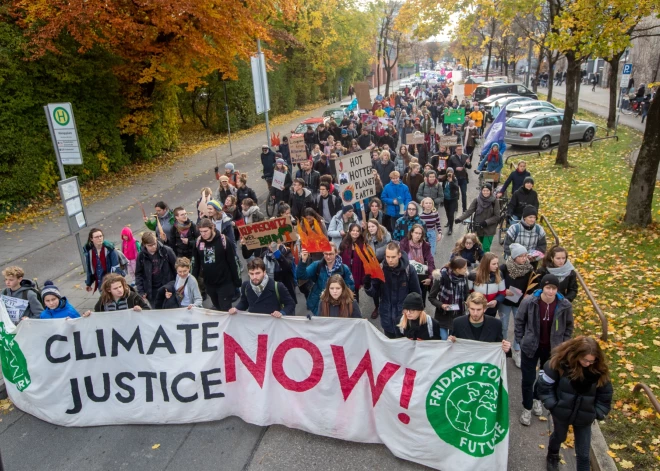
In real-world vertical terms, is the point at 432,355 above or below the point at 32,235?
above

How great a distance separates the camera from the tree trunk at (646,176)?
32.9ft

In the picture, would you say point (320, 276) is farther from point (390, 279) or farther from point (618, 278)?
point (618, 278)

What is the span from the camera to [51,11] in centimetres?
1370

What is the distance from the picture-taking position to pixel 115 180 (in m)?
18.2

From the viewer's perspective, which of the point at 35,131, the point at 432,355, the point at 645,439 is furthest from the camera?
the point at 35,131

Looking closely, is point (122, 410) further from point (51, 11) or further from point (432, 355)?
point (51, 11)

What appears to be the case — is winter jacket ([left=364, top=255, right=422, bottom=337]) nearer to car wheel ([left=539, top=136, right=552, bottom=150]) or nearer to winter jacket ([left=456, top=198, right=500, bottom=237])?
winter jacket ([left=456, top=198, right=500, bottom=237])

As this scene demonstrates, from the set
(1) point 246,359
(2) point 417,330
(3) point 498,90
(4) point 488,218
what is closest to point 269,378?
(1) point 246,359

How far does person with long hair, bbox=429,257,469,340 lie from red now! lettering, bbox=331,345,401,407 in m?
1.31

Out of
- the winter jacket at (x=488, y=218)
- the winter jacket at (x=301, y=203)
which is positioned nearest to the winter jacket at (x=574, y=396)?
the winter jacket at (x=488, y=218)

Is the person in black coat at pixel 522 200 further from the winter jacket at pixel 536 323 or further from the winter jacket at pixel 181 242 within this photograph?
the winter jacket at pixel 181 242

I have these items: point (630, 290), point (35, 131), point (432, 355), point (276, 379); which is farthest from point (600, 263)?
point (35, 131)

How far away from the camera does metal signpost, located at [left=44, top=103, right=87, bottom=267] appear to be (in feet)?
26.8

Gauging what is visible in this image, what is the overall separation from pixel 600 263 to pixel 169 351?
7.81 metres
